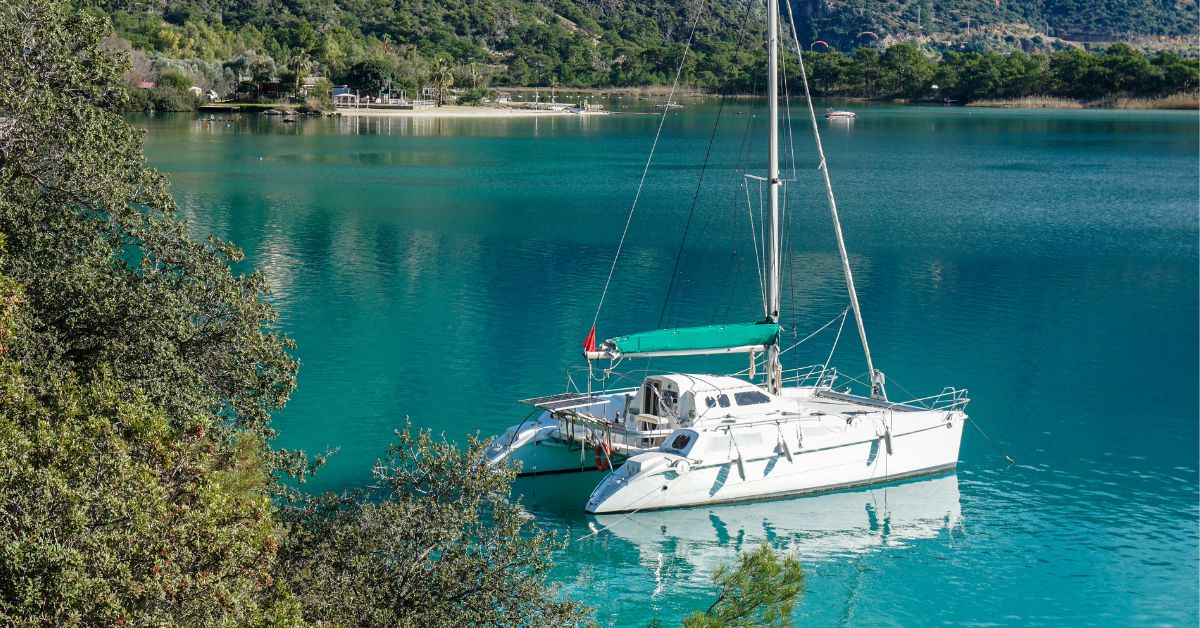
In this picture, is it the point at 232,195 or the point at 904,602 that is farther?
the point at 232,195

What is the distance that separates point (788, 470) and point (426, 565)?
12264 mm

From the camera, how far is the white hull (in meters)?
25.4

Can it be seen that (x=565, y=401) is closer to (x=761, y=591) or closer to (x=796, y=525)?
(x=796, y=525)

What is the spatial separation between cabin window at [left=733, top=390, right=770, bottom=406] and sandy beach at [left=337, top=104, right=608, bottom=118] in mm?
144905

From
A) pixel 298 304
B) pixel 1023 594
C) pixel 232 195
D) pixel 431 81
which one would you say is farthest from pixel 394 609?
pixel 431 81

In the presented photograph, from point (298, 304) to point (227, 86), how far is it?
14190 cm

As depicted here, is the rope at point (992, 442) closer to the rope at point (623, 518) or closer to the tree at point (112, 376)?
the rope at point (623, 518)

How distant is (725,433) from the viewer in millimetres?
25859

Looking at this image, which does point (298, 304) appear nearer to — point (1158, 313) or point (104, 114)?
point (104, 114)

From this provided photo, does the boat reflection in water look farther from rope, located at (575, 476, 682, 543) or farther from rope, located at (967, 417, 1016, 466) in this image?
rope, located at (967, 417, 1016, 466)

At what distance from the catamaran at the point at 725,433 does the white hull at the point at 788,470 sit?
0.03m

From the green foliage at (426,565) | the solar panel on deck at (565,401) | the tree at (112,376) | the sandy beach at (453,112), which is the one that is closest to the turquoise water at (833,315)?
the solar panel on deck at (565,401)

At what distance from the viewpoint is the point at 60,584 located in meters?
11.3

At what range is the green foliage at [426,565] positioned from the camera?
1498 cm
